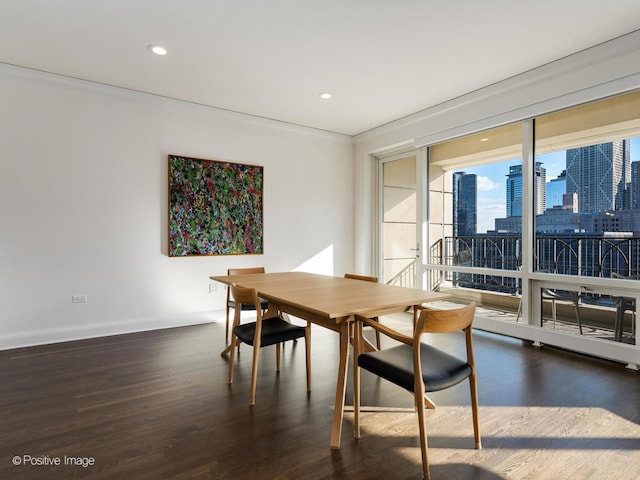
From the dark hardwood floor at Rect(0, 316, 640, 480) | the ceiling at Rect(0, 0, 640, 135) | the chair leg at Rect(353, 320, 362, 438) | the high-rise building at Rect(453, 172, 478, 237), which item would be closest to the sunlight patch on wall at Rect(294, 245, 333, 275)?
the high-rise building at Rect(453, 172, 478, 237)

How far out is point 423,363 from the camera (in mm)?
2033

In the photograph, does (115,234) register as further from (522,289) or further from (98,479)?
(522,289)

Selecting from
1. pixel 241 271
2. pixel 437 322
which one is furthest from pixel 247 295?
pixel 241 271

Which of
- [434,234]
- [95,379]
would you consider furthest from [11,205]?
[434,234]

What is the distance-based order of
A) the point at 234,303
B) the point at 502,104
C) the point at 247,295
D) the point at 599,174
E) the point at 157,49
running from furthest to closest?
the point at 502,104, the point at 234,303, the point at 599,174, the point at 157,49, the point at 247,295

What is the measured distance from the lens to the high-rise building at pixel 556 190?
12.6 feet

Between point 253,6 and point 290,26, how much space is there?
0.37m

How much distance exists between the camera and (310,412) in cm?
245

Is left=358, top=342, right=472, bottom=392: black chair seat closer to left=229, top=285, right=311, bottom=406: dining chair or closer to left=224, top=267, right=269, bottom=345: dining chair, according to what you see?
left=229, top=285, right=311, bottom=406: dining chair

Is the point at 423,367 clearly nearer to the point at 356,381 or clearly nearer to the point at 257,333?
the point at 356,381

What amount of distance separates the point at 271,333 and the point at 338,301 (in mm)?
737

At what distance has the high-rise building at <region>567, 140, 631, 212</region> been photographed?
3385 millimetres

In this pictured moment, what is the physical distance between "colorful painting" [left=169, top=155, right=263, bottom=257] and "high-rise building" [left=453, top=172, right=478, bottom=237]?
2783mm

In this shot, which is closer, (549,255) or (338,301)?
(338,301)
